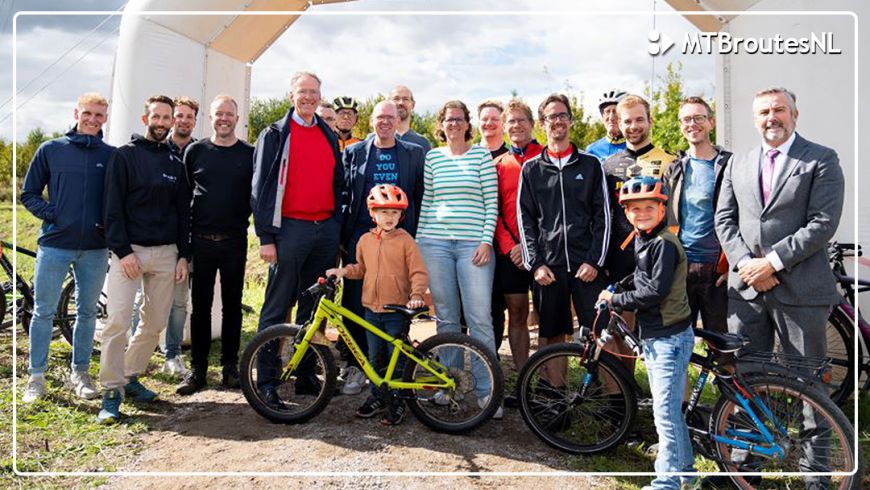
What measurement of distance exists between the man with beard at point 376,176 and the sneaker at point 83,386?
7.09 ft

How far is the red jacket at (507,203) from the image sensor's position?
4871 millimetres

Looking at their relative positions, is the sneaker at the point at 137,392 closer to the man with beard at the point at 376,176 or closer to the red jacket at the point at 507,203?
the man with beard at the point at 376,176

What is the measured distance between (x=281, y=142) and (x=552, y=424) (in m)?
2.80

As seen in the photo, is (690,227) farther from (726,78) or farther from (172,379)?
(172,379)

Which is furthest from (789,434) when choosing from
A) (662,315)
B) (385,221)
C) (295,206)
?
(295,206)

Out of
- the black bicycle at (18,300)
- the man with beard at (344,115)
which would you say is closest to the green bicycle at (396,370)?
the man with beard at (344,115)

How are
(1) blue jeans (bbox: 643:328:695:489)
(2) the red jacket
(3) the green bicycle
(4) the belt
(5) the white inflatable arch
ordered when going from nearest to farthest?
(1) blue jeans (bbox: 643:328:695:489)
(3) the green bicycle
(2) the red jacket
(4) the belt
(5) the white inflatable arch

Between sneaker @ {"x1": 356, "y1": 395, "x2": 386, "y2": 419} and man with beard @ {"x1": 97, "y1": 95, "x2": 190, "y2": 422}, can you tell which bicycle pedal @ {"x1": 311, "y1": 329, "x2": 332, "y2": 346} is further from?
man with beard @ {"x1": 97, "y1": 95, "x2": 190, "y2": 422}

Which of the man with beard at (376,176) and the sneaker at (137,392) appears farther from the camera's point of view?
the sneaker at (137,392)

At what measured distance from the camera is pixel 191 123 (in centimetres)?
553

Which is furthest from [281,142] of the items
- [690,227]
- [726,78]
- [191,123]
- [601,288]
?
[726,78]

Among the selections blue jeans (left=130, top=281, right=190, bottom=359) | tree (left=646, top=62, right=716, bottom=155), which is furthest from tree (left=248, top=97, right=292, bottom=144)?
blue jeans (left=130, top=281, right=190, bottom=359)

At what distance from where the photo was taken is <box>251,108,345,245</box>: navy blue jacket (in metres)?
4.75

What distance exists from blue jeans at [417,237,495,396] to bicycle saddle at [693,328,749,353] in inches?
59.7
